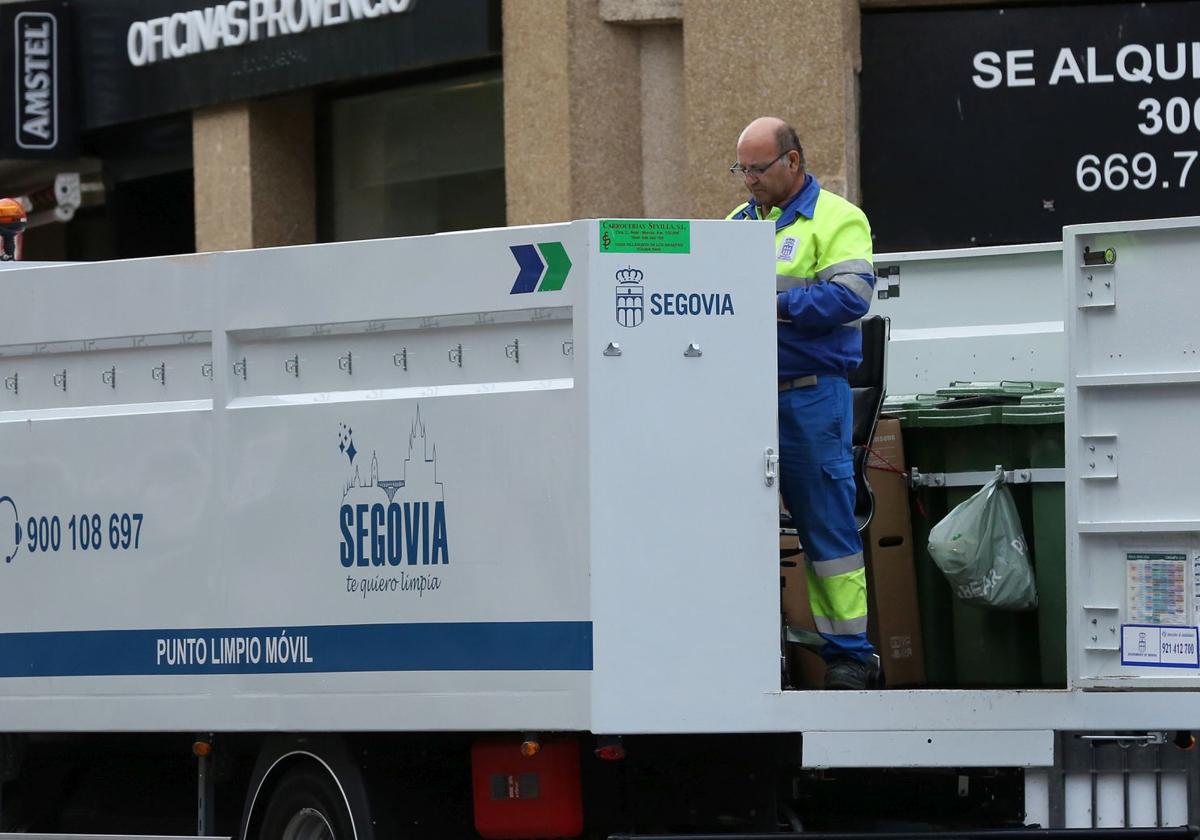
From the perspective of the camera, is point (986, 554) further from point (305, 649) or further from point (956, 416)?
point (305, 649)

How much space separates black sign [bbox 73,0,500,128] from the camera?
39.7ft

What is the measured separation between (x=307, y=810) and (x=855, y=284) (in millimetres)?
2222

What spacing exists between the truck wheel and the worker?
1452 mm

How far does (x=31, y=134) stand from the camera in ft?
48.5

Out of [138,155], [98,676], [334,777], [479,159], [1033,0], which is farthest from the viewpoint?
[138,155]

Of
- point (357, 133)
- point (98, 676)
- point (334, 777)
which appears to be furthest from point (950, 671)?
point (357, 133)

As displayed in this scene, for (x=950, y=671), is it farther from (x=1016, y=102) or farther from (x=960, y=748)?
(x=1016, y=102)

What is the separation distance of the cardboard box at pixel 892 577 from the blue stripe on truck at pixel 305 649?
55.1 inches

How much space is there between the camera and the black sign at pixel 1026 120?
1095 cm

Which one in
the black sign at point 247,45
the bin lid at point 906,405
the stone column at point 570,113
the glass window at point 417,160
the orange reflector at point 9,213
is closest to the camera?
the bin lid at point 906,405

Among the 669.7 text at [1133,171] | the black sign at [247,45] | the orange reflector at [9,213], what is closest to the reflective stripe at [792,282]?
the orange reflector at [9,213]

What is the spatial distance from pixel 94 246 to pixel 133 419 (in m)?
11.2

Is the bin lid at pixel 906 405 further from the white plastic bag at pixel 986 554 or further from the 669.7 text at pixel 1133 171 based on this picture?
the 669.7 text at pixel 1133 171

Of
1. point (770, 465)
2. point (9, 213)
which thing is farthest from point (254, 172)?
point (770, 465)
